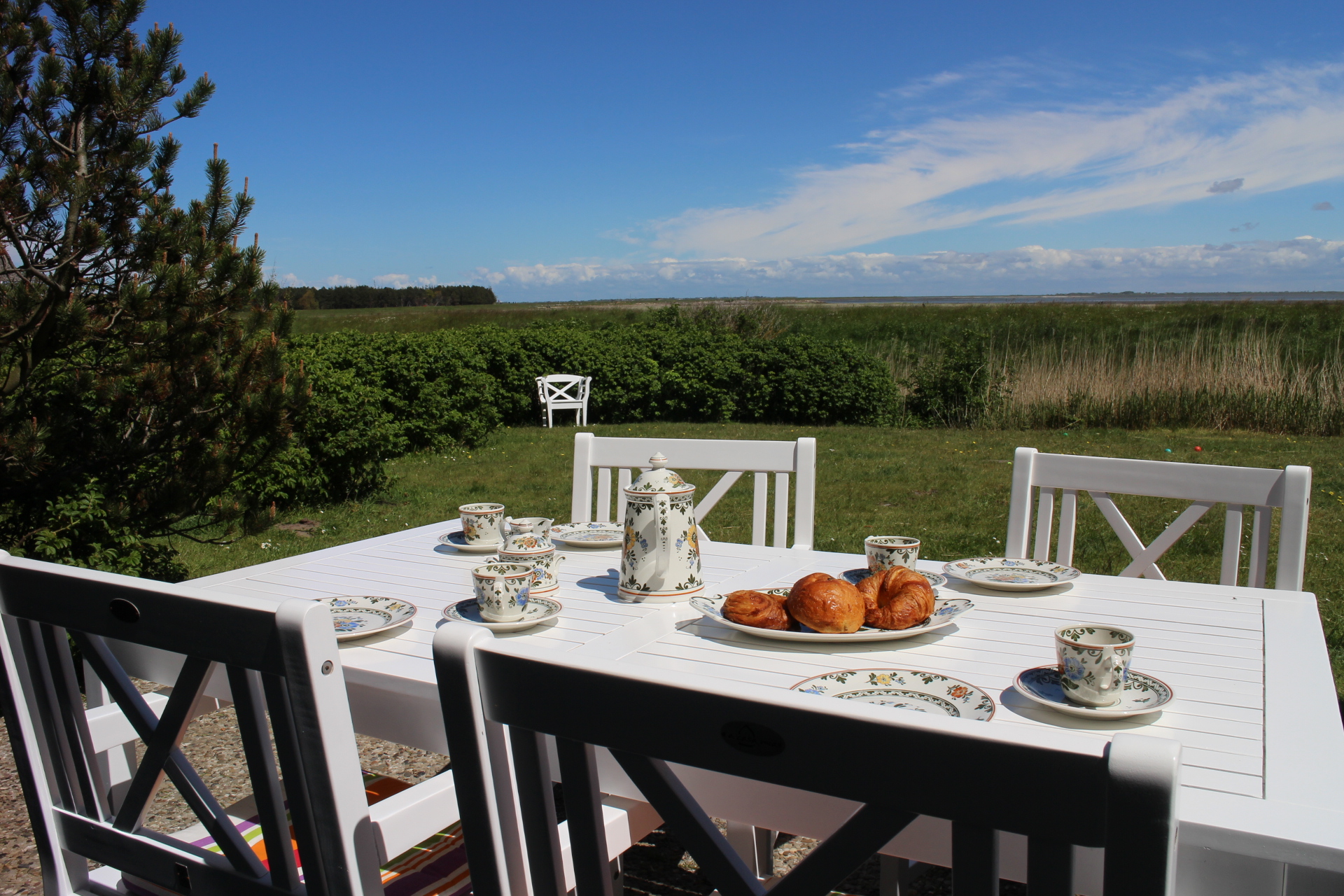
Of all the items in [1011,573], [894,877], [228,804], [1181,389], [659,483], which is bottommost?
[1181,389]

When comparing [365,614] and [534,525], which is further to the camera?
[534,525]

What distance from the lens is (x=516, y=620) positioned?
5.33 ft

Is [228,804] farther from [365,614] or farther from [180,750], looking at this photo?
[180,750]

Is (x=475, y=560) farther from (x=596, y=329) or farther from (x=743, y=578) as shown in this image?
(x=596, y=329)

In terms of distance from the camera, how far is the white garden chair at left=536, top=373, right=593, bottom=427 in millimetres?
11617

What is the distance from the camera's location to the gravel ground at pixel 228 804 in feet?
7.48

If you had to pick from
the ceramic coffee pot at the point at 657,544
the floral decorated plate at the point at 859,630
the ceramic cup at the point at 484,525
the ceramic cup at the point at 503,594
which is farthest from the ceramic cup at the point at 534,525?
the floral decorated plate at the point at 859,630

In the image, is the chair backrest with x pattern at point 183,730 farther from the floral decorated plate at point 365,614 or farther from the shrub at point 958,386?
the shrub at point 958,386

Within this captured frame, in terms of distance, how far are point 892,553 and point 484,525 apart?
3.42ft

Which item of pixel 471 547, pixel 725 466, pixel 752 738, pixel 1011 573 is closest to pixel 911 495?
pixel 725 466

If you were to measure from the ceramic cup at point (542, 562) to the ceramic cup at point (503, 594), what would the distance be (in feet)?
0.60

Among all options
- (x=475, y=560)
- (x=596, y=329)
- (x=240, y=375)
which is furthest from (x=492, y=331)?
(x=475, y=560)

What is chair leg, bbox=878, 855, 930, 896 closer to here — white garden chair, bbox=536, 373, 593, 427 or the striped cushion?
the striped cushion

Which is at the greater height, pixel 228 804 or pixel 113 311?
pixel 113 311
